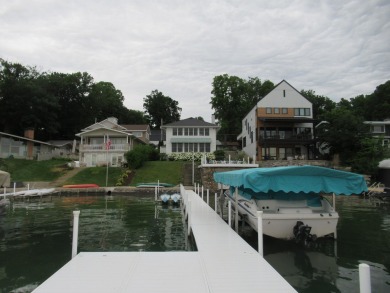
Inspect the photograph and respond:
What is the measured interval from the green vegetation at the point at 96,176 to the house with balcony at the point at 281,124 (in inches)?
735

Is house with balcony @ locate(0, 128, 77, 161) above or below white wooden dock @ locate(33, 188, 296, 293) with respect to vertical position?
above

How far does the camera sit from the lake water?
305 inches

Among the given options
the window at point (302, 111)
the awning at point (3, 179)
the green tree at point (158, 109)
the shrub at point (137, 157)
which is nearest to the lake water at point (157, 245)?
the awning at point (3, 179)

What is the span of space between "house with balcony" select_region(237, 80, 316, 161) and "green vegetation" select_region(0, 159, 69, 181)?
25.8 meters

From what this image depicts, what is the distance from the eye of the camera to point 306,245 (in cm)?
1060

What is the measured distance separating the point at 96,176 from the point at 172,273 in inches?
1304

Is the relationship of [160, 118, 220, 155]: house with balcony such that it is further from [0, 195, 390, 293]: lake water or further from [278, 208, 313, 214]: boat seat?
[278, 208, 313, 214]: boat seat

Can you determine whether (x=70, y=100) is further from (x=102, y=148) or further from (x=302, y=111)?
(x=302, y=111)

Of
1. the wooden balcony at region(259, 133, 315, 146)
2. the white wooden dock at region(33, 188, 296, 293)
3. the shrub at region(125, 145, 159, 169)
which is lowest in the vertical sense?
the white wooden dock at region(33, 188, 296, 293)

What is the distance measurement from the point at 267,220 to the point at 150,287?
5498mm

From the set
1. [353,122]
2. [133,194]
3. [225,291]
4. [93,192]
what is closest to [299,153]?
[353,122]

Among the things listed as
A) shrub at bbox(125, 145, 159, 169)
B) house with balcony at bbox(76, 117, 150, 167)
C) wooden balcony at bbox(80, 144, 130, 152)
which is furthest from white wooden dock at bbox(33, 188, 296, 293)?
wooden balcony at bbox(80, 144, 130, 152)

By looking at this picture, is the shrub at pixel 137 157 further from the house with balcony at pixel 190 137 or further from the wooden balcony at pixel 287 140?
the wooden balcony at pixel 287 140

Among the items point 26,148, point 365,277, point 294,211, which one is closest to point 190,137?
point 26,148
